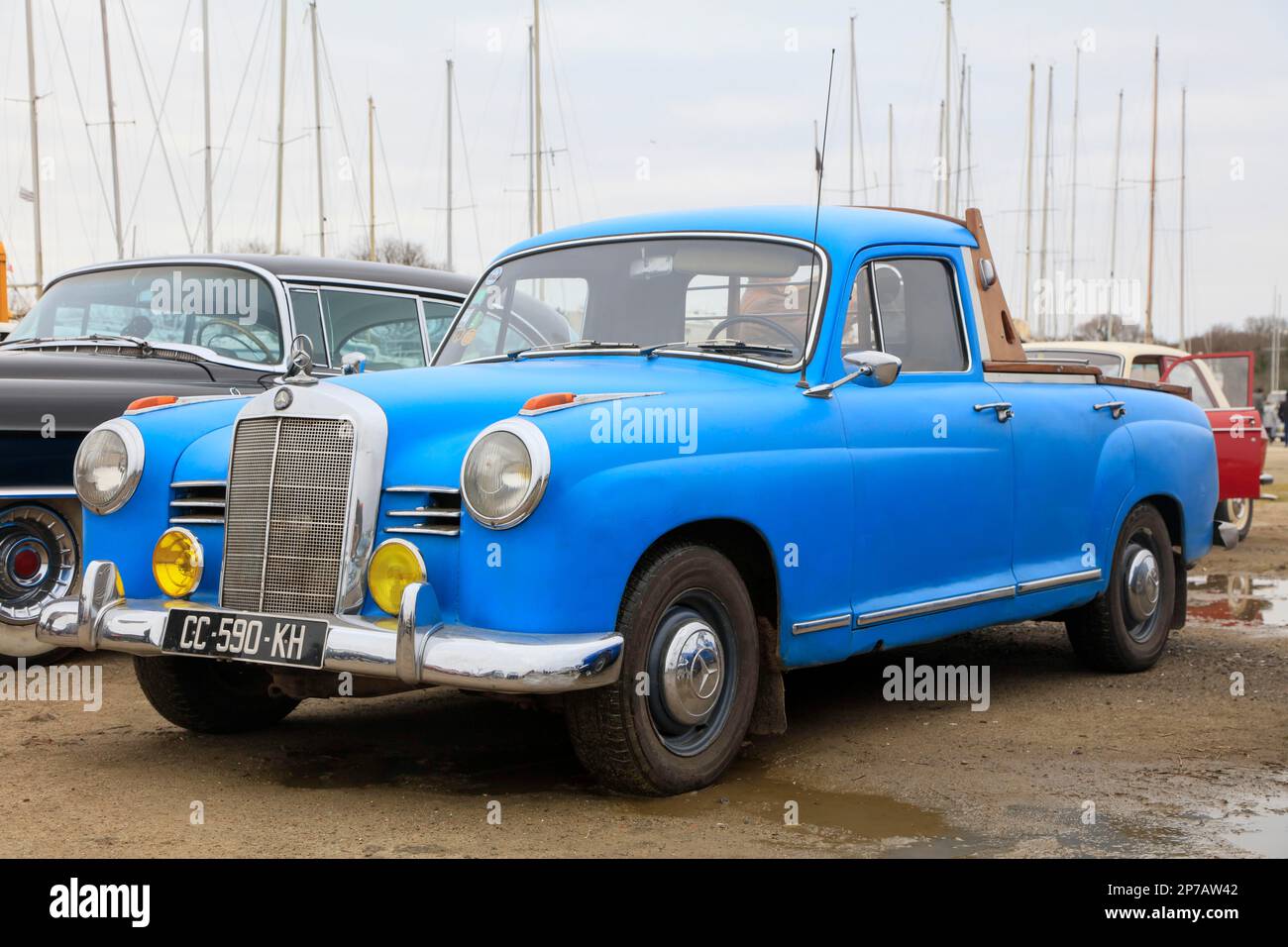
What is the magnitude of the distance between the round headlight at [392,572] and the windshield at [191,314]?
3382 mm

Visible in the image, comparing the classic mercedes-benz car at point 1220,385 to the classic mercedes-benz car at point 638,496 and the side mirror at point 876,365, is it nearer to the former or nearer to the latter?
the classic mercedes-benz car at point 638,496

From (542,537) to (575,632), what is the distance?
28 centimetres

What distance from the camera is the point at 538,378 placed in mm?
5031

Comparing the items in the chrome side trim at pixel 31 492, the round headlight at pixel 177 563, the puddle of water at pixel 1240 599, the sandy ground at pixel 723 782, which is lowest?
the puddle of water at pixel 1240 599

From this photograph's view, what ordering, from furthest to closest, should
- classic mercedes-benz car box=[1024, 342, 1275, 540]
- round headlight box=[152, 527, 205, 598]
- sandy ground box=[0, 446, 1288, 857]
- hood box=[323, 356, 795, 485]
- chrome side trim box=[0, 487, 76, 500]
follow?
classic mercedes-benz car box=[1024, 342, 1275, 540] < chrome side trim box=[0, 487, 76, 500] < round headlight box=[152, 527, 205, 598] < hood box=[323, 356, 795, 485] < sandy ground box=[0, 446, 1288, 857]

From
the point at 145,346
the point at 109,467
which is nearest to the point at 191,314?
the point at 145,346

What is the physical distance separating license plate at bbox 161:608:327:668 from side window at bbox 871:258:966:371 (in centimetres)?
253

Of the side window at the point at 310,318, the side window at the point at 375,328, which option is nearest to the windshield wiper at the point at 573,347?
the side window at the point at 310,318

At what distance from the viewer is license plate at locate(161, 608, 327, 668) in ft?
14.4

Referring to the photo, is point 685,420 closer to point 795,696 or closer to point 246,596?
point 246,596

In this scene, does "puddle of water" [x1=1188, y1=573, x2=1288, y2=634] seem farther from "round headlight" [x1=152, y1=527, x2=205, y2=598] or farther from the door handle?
"round headlight" [x1=152, y1=527, x2=205, y2=598]

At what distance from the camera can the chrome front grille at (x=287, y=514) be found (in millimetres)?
4551

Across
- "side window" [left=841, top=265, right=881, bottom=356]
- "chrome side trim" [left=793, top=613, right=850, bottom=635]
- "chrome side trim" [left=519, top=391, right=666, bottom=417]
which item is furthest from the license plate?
"side window" [left=841, top=265, right=881, bottom=356]

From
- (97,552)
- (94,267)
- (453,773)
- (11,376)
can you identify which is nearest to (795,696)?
(453,773)
